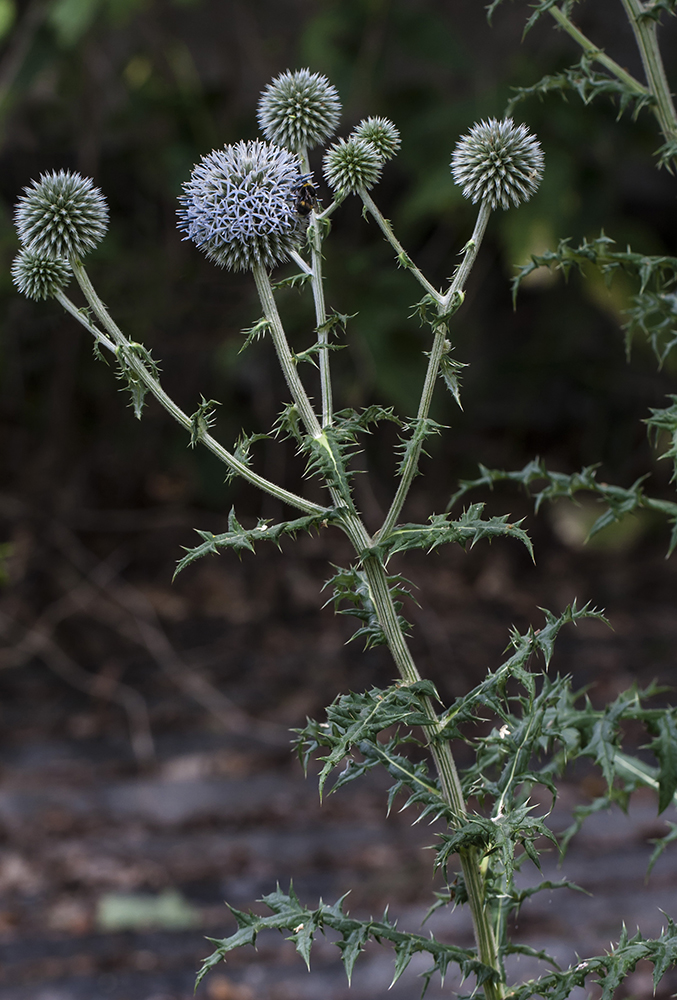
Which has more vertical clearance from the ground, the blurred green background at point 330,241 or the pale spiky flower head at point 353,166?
the blurred green background at point 330,241

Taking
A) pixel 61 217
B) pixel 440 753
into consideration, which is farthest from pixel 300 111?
pixel 440 753

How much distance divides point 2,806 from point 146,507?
2.67m

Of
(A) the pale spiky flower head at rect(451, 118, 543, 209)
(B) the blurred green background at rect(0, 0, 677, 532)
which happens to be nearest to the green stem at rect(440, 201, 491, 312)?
(A) the pale spiky flower head at rect(451, 118, 543, 209)

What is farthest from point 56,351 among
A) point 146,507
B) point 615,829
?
point 615,829

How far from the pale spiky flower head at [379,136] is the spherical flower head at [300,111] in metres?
0.09

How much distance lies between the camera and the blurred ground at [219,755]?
349 cm

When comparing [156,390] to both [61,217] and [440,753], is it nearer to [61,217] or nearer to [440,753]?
[61,217]

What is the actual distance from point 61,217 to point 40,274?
0.14 metres

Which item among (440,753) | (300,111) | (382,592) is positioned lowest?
(440,753)

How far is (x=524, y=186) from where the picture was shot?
1511 millimetres

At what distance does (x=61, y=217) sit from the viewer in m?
1.50

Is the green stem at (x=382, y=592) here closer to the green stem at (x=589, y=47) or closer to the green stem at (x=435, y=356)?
the green stem at (x=435, y=356)

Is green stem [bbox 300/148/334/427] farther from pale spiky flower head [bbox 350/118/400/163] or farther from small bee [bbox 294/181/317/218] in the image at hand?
pale spiky flower head [bbox 350/118/400/163]

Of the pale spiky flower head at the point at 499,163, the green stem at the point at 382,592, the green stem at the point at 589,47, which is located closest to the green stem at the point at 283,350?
the green stem at the point at 382,592
